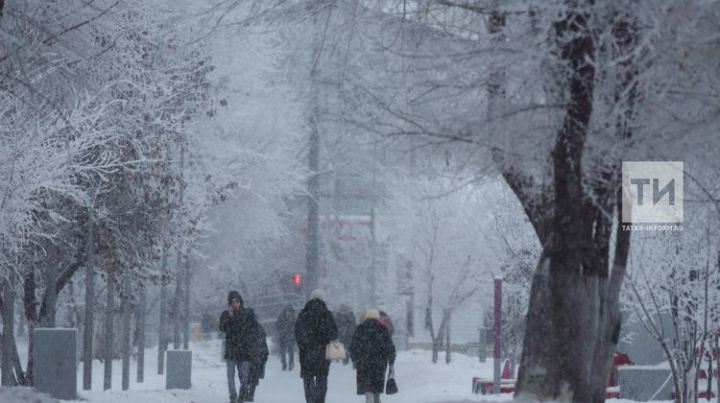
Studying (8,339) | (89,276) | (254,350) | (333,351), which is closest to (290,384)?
(254,350)

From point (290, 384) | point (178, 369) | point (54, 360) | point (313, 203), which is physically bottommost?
point (290, 384)

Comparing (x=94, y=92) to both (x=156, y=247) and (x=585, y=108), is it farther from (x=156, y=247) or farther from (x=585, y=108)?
(x=585, y=108)

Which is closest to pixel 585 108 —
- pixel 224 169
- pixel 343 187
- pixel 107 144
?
pixel 107 144

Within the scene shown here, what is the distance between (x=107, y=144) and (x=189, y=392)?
8189mm

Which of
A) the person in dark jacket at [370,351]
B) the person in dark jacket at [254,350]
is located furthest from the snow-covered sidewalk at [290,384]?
the person in dark jacket at [370,351]

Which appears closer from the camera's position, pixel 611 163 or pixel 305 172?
pixel 611 163

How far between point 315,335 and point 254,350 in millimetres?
2268

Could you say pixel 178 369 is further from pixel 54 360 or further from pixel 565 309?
pixel 565 309

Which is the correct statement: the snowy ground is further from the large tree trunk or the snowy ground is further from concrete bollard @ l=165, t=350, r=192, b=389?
the large tree trunk

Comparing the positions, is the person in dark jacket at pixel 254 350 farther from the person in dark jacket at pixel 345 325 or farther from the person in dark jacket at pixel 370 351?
the person in dark jacket at pixel 345 325

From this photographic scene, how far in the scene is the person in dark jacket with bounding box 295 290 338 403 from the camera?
20422 mm

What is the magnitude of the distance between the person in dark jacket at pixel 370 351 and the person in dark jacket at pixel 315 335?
39cm

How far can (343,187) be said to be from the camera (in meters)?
57.8

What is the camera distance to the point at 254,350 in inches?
883
